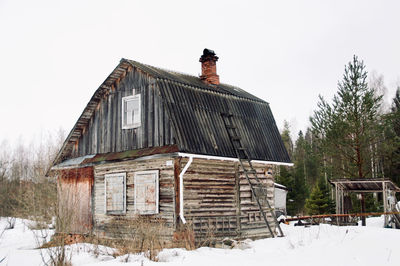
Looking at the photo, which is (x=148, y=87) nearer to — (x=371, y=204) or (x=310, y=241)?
(x=310, y=241)

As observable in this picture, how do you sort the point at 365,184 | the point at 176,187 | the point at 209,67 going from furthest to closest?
1. the point at 365,184
2. the point at 209,67
3. the point at 176,187

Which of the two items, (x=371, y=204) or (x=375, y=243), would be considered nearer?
(x=375, y=243)

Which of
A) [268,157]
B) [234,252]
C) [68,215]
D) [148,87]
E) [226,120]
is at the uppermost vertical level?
[148,87]

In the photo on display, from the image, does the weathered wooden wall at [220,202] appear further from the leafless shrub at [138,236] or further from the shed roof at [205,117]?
the leafless shrub at [138,236]

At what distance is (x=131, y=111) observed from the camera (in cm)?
1605

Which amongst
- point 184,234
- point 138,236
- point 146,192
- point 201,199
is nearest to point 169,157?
point 146,192

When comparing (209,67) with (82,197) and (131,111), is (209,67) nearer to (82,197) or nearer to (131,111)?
(131,111)

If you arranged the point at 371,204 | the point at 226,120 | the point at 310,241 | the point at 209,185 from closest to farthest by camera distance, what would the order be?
the point at 310,241, the point at 209,185, the point at 226,120, the point at 371,204

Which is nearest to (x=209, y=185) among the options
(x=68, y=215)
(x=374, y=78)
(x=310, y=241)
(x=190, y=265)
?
(x=310, y=241)

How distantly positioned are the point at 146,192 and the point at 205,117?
11.8ft

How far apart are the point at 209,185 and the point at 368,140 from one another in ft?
45.2

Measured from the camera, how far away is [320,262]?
987 cm

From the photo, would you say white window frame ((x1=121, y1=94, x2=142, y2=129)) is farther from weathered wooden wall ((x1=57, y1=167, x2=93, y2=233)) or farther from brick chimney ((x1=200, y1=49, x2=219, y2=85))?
brick chimney ((x1=200, y1=49, x2=219, y2=85))

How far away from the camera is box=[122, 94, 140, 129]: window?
15688 millimetres
